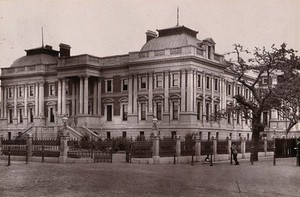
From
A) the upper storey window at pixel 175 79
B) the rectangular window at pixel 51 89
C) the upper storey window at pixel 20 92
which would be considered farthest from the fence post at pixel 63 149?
the upper storey window at pixel 20 92

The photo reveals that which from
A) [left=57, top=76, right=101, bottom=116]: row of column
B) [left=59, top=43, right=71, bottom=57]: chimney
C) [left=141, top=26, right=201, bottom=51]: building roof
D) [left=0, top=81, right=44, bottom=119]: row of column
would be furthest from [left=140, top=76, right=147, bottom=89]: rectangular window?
[left=59, top=43, right=71, bottom=57]: chimney

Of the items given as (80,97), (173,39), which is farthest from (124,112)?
(173,39)

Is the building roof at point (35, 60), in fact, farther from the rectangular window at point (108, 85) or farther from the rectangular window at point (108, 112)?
the rectangular window at point (108, 112)

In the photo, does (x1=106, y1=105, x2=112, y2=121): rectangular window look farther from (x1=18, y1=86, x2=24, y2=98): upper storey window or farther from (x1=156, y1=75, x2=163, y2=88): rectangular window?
(x1=18, y1=86, x2=24, y2=98): upper storey window

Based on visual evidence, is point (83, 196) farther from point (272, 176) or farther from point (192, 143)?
point (192, 143)

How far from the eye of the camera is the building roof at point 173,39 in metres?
47.6

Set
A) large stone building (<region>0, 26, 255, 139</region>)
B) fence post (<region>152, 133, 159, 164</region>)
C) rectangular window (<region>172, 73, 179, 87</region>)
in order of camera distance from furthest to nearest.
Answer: rectangular window (<region>172, 73, 179, 87</region>)
large stone building (<region>0, 26, 255, 139</region>)
fence post (<region>152, 133, 159, 164</region>)

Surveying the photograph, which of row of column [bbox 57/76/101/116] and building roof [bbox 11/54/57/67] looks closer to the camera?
row of column [bbox 57/76/101/116]

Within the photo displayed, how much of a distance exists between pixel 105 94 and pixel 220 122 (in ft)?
45.2

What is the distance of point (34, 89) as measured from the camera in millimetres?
57844

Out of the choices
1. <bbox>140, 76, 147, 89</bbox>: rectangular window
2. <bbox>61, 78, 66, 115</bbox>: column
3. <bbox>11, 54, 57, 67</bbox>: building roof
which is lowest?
<bbox>61, 78, 66, 115</bbox>: column

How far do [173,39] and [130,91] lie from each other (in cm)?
751

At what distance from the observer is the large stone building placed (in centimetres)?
4603

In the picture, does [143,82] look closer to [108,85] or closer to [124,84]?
[124,84]
